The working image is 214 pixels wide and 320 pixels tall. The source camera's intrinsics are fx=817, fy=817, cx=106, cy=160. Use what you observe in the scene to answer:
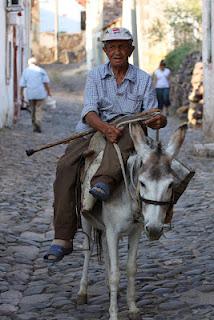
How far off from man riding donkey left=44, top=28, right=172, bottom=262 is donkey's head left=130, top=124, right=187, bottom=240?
441mm

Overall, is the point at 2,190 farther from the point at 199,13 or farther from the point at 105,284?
the point at 199,13

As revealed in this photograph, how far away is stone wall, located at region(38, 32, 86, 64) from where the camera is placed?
6812cm

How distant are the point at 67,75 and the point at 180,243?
1724 inches

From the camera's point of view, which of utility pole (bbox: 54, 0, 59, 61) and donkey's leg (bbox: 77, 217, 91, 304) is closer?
donkey's leg (bbox: 77, 217, 91, 304)

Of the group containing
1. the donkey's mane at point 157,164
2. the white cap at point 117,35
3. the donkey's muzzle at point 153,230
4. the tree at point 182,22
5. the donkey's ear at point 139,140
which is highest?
the tree at point 182,22

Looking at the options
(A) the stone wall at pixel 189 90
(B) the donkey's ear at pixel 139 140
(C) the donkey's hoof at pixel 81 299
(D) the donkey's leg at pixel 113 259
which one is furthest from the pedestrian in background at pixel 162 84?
(B) the donkey's ear at pixel 139 140

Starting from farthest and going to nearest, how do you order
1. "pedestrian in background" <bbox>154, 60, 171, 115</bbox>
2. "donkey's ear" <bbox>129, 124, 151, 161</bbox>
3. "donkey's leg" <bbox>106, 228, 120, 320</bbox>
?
"pedestrian in background" <bbox>154, 60, 171, 115</bbox>
"donkey's leg" <bbox>106, 228, 120, 320</bbox>
"donkey's ear" <bbox>129, 124, 151, 161</bbox>

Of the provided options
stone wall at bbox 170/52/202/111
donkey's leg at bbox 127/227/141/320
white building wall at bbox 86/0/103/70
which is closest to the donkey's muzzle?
donkey's leg at bbox 127/227/141/320

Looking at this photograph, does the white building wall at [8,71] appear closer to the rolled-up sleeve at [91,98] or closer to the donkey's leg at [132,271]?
the rolled-up sleeve at [91,98]

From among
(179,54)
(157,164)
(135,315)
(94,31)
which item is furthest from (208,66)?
(94,31)

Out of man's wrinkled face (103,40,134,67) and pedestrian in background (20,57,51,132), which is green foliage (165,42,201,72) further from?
man's wrinkled face (103,40,134,67)

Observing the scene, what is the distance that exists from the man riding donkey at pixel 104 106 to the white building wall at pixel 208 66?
12085 millimetres

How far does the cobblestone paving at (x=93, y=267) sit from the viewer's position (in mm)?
6074

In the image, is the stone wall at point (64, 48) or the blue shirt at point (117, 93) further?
the stone wall at point (64, 48)
